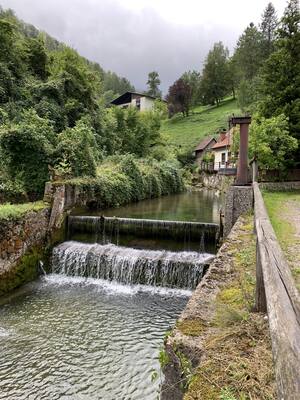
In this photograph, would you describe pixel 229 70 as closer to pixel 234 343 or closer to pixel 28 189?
pixel 28 189

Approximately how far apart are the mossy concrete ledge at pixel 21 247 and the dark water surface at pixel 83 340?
57 cm

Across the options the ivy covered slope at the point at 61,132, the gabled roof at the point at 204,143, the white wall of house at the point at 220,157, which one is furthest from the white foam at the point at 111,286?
the gabled roof at the point at 204,143

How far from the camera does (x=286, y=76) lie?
17047mm

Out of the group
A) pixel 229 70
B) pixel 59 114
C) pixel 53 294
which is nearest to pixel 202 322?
pixel 53 294

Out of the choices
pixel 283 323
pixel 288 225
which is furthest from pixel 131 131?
pixel 283 323

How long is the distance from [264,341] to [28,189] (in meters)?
11.5

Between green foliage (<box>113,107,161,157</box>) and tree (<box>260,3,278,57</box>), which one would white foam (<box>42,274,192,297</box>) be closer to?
green foliage (<box>113,107,161,157</box>)

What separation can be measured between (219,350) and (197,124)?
52604mm

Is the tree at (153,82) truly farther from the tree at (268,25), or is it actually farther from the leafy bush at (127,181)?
the leafy bush at (127,181)

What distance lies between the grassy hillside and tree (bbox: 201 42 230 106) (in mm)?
2058

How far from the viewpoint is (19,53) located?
2059 cm

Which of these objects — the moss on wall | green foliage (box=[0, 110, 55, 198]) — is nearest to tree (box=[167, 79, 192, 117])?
green foliage (box=[0, 110, 55, 198])

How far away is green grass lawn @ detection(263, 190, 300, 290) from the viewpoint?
551 cm

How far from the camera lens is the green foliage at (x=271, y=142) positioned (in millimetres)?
14969
